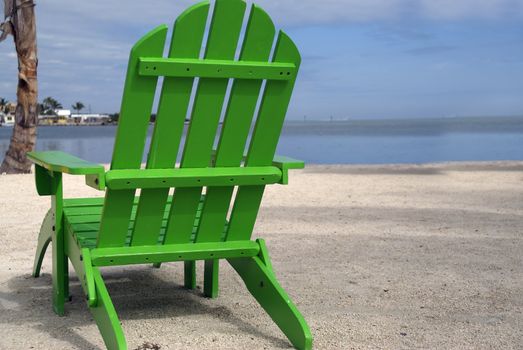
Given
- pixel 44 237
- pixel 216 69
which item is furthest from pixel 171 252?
pixel 44 237

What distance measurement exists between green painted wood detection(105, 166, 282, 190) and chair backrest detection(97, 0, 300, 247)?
0.04 m

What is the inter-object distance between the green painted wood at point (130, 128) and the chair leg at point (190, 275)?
1.12m

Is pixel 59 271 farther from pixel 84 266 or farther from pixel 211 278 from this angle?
pixel 211 278

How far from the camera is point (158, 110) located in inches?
116

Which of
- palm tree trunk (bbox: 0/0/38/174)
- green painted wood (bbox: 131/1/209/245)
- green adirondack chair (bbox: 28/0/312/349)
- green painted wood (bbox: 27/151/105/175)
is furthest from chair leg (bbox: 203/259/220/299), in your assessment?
palm tree trunk (bbox: 0/0/38/174)

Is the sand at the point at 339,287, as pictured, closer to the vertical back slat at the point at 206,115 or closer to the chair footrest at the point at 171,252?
the chair footrest at the point at 171,252

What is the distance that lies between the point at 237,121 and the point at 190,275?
1.41 metres

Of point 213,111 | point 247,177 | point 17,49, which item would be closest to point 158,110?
point 213,111

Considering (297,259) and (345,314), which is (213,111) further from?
(297,259)

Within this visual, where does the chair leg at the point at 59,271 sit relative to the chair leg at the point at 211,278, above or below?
above

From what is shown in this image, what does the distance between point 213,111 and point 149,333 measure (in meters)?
1.15

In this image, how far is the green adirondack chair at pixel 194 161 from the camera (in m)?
2.87

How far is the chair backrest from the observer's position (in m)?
2.86

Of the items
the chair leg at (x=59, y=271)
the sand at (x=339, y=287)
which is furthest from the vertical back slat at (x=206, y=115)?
the chair leg at (x=59, y=271)
